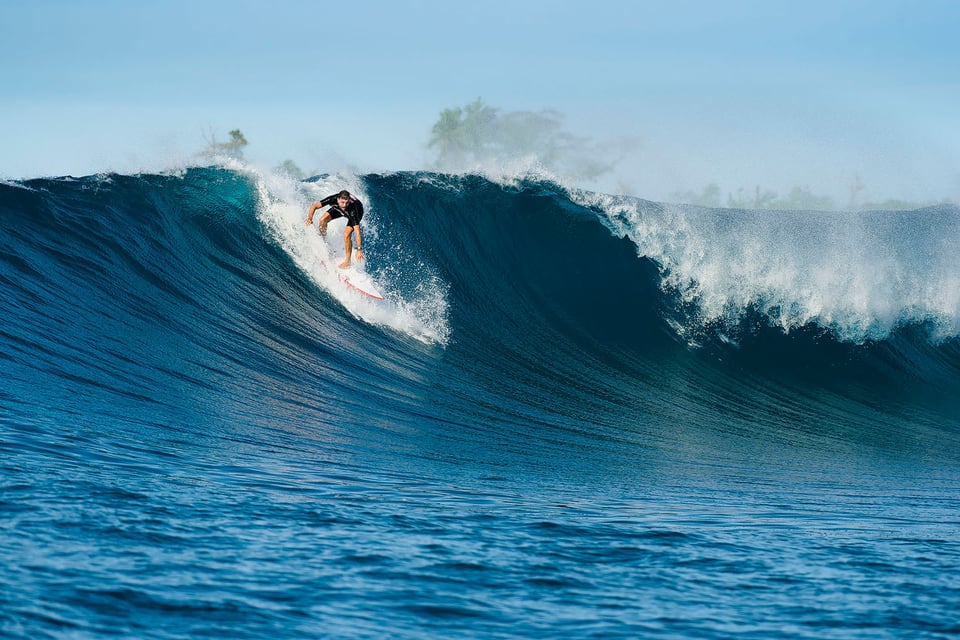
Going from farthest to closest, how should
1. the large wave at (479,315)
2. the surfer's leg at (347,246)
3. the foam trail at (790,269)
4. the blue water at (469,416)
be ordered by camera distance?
1. the foam trail at (790,269)
2. the surfer's leg at (347,246)
3. the large wave at (479,315)
4. the blue water at (469,416)

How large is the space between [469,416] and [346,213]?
12.7 feet

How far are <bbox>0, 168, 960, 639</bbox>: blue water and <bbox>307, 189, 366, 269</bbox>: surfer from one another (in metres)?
0.46

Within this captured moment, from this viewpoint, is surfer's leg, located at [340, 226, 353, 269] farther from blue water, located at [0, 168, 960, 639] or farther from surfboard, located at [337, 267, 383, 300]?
blue water, located at [0, 168, 960, 639]

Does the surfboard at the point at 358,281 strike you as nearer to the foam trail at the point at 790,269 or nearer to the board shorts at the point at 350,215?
the board shorts at the point at 350,215

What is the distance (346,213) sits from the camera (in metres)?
12.3

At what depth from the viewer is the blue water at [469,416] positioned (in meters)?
4.36

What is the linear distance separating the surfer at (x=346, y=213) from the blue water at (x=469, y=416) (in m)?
0.46

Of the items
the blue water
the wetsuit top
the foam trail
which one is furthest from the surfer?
the foam trail

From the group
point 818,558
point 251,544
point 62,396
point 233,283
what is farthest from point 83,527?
point 233,283

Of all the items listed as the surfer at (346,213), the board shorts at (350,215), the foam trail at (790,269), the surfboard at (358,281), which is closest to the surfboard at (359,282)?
the surfboard at (358,281)

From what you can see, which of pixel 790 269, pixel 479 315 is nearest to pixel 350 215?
pixel 479 315

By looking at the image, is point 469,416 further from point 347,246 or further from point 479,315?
point 347,246

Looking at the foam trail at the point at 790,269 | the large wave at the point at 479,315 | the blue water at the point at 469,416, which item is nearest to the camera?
the blue water at the point at 469,416

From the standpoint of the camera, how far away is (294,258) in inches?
508
